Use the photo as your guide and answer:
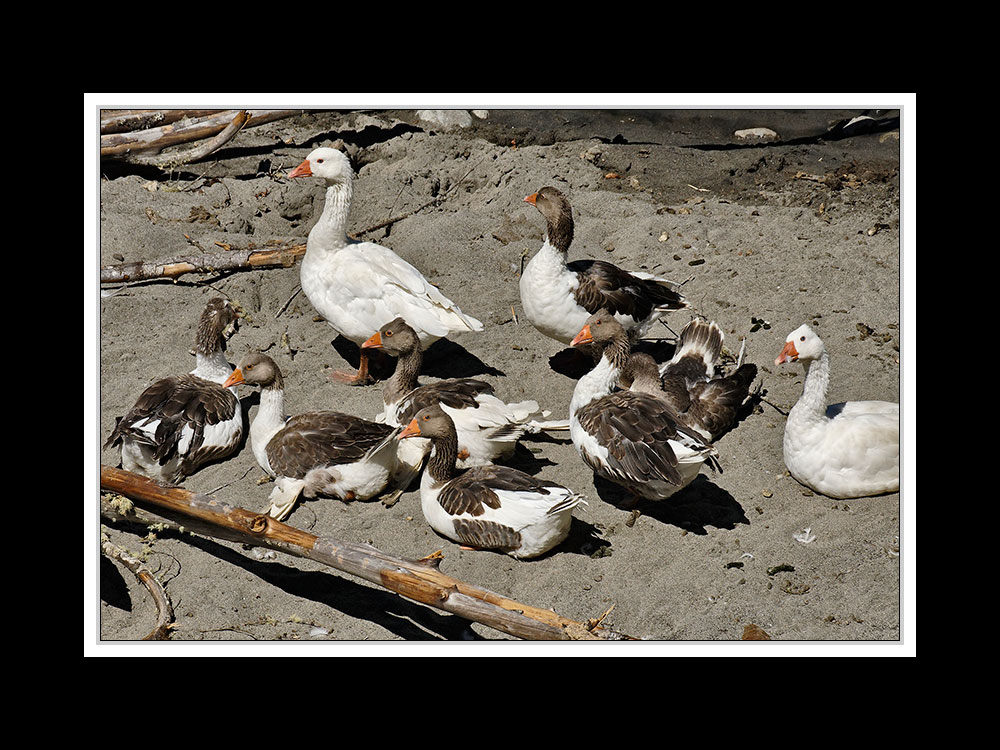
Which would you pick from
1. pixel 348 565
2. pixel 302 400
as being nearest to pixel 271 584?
pixel 348 565

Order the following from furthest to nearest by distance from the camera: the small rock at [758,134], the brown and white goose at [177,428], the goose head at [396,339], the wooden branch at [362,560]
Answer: the small rock at [758,134] → the goose head at [396,339] → the brown and white goose at [177,428] → the wooden branch at [362,560]

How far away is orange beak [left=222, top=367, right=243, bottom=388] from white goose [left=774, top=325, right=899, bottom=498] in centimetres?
350

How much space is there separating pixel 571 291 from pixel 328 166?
Result: 84.3 inches

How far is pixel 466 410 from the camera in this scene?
19.5 ft

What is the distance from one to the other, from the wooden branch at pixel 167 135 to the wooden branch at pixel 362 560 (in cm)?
453

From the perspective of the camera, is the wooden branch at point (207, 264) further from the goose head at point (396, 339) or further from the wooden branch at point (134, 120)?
the goose head at point (396, 339)

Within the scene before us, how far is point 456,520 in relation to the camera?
5273mm

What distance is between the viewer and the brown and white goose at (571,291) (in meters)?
6.77

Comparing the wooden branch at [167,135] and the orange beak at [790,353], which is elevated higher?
the wooden branch at [167,135]

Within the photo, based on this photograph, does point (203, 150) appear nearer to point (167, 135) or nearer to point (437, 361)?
point (167, 135)

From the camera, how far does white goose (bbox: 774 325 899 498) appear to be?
5477mm

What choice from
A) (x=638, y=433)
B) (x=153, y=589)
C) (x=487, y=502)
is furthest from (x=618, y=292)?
A: (x=153, y=589)

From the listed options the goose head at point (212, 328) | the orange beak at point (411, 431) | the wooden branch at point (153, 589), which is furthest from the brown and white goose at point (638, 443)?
the goose head at point (212, 328)

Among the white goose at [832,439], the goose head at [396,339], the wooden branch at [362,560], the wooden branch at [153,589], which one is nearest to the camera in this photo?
the wooden branch at [362,560]
